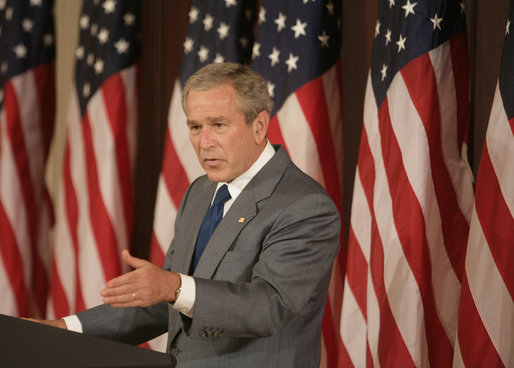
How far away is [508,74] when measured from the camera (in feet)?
8.73

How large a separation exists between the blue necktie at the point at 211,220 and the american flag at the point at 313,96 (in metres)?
1.30

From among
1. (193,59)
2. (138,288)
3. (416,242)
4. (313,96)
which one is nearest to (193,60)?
(193,59)

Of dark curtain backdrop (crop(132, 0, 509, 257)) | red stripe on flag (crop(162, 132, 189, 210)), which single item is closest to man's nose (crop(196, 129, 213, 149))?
dark curtain backdrop (crop(132, 0, 509, 257))

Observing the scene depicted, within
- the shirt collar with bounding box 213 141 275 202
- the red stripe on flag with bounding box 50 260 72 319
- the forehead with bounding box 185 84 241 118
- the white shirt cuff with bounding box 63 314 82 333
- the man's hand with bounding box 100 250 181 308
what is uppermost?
the forehead with bounding box 185 84 241 118

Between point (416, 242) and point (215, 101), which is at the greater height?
point (215, 101)

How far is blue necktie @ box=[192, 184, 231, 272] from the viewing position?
6.97 ft

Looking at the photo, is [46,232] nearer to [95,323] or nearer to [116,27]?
[116,27]

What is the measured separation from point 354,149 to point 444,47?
90 centimetres

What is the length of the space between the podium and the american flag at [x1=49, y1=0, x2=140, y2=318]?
8.67 ft

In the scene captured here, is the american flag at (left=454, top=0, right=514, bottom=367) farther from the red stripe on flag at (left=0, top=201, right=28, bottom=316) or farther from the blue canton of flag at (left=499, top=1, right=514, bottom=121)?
the red stripe on flag at (left=0, top=201, right=28, bottom=316)

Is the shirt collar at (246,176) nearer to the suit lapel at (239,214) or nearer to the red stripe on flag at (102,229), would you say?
the suit lapel at (239,214)

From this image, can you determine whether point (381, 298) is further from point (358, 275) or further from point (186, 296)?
point (186, 296)

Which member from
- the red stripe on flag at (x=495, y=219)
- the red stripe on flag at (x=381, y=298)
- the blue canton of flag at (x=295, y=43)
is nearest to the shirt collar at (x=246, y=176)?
the red stripe on flag at (x=495, y=219)

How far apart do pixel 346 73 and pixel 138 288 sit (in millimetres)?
2444
